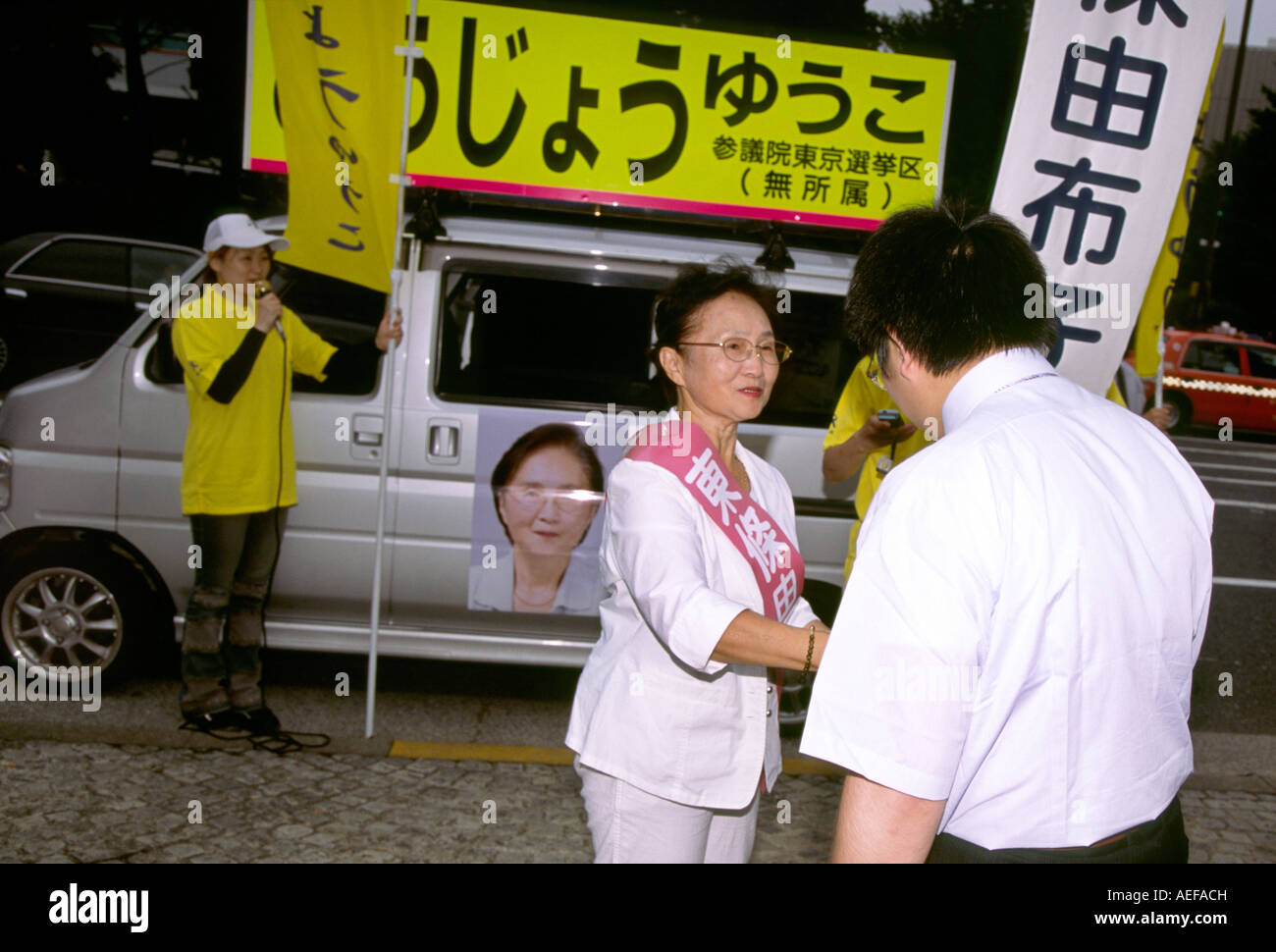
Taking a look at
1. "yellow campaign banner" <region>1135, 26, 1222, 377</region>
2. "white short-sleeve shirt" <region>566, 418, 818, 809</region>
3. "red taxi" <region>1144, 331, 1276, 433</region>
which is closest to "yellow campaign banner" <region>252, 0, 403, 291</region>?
"white short-sleeve shirt" <region>566, 418, 818, 809</region>

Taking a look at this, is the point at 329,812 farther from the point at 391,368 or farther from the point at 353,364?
the point at 353,364

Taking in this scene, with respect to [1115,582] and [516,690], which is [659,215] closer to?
[516,690]

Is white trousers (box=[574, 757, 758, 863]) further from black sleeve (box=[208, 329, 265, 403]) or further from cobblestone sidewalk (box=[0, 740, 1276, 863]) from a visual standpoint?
black sleeve (box=[208, 329, 265, 403])

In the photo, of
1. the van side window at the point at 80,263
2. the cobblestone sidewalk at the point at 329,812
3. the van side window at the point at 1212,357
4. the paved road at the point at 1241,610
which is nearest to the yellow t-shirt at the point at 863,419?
the cobblestone sidewalk at the point at 329,812

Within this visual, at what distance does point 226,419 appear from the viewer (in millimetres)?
4141

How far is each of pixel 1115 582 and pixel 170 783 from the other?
137 inches

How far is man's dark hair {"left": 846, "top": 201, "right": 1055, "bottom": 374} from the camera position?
1.35m

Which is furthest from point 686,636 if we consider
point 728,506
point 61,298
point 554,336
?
point 61,298

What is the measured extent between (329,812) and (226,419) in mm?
1551

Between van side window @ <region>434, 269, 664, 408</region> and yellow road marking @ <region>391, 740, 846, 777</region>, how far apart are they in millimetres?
1424

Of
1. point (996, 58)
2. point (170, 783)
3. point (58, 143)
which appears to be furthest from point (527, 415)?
point (996, 58)

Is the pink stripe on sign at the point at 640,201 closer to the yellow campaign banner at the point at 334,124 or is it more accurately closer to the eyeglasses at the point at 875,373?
the yellow campaign banner at the point at 334,124

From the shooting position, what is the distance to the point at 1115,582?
1253mm

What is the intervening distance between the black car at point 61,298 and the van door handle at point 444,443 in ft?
22.2
